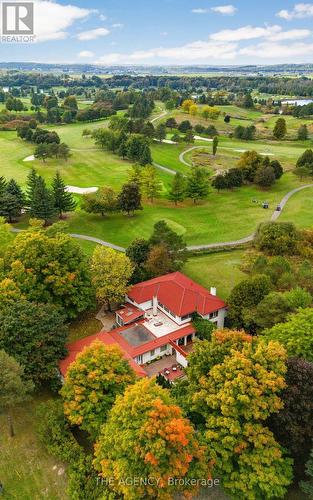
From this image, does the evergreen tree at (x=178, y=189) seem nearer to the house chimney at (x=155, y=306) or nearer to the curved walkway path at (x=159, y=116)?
the house chimney at (x=155, y=306)

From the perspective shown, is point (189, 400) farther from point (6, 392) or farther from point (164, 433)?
point (6, 392)

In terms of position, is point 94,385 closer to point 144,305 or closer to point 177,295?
point 144,305

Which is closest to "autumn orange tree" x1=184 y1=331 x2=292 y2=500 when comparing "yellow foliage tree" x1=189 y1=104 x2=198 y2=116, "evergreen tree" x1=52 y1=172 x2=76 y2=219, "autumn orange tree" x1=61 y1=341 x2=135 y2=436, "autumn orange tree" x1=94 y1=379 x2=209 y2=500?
"autumn orange tree" x1=94 y1=379 x2=209 y2=500

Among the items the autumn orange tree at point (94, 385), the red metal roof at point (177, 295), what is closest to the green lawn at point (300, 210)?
the red metal roof at point (177, 295)

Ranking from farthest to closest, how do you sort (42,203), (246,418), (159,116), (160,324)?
1. (159,116)
2. (42,203)
3. (160,324)
4. (246,418)

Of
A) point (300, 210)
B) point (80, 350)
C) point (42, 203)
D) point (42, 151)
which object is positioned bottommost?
point (80, 350)

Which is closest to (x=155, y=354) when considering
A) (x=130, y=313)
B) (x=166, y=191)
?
(x=130, y=313)

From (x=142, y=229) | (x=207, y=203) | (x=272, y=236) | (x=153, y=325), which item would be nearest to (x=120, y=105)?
(x=207, y=203)
